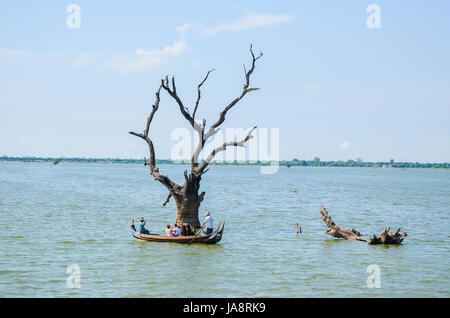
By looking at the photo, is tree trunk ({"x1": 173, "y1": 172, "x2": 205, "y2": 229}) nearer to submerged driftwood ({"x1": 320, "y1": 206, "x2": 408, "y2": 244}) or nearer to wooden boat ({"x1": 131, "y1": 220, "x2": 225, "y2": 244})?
wooden boat ({"x1": 131, "y1": 220, "x2": 225, "y2": 244})

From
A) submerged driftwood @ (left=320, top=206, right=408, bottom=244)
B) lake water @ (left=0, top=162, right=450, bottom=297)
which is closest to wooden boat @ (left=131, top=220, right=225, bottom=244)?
lake water @ (left=0, top=162, right=450, bottom=297)

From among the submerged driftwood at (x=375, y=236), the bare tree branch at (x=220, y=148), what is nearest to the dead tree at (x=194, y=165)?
the bare tree branch at (x=220, y=148)

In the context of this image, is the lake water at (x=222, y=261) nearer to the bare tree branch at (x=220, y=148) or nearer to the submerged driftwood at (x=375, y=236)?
the submerged driftwood at (x=375, y=236)

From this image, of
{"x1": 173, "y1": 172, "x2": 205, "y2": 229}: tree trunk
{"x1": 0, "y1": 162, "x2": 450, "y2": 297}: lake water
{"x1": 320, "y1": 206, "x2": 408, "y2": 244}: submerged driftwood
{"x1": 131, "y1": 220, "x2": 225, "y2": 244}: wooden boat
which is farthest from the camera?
{"x1": 173, "y1": 172, "x2": 205, "y2": 229}: tree trunk

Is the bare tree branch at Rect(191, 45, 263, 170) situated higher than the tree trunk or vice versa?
the bare tree branch at Rect(191, 45, 263, 170)

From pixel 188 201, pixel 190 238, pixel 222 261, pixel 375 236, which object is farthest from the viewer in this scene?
pixel 188 201

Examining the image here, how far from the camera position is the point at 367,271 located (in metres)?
25.2

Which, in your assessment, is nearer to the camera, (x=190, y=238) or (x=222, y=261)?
(x=222, y=261)

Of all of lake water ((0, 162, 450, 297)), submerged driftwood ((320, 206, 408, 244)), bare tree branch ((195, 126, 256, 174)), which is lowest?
lake water ((0, 162, 450, 297))

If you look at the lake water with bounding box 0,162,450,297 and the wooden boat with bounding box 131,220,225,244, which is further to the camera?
the wooden boat with bounding box 131,220,225,244

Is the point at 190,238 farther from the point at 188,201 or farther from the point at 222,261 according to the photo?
the point at 222,261

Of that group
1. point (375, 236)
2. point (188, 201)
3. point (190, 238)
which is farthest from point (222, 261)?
point (375, 236)
